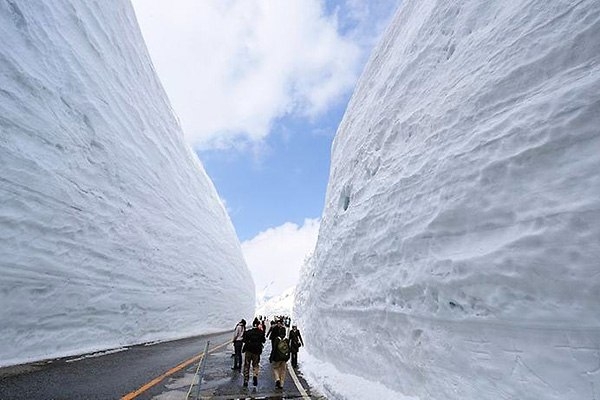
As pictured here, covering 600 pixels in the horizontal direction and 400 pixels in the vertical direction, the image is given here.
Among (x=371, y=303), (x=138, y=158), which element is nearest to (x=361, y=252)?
(x=371, y=303)

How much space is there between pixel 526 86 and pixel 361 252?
15.0ft

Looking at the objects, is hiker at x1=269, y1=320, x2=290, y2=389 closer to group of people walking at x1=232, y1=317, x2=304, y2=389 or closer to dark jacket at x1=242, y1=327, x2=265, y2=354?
group of people walking at x1=232, y1=317, x2=304, y2=389

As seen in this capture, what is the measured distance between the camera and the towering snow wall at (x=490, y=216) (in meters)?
3.32

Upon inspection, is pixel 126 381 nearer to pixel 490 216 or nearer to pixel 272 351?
pixel 272 351

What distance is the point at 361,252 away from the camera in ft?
26.5

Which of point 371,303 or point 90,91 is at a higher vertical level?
point 90,91

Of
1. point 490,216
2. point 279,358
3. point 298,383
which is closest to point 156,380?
point 279,358

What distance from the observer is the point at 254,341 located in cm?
866

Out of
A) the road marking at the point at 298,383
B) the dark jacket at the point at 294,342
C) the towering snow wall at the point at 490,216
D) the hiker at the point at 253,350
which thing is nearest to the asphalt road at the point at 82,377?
the hiker at the point at 253,350

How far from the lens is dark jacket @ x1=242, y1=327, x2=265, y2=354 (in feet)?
28.2

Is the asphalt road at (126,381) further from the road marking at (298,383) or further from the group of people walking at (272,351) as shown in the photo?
the group of people walking at (272,351)

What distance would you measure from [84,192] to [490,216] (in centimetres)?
1365

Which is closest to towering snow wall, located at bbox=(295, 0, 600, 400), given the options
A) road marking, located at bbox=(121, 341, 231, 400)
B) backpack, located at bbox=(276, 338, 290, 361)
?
backpack, located at bbox=(276, 338, 290, 361)

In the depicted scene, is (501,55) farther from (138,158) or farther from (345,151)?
(138,158)
